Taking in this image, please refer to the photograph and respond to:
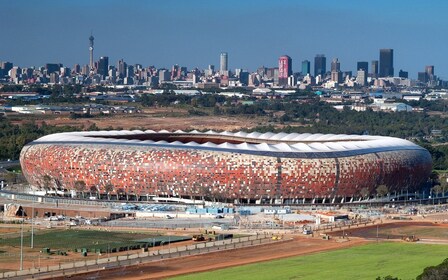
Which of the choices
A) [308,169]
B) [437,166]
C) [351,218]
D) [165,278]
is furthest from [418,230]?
[437,166]

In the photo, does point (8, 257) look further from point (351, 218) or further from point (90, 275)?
point (351, 218)

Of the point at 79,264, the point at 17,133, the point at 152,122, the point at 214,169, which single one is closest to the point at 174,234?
the point at 79,264

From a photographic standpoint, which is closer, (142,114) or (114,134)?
(114,134)

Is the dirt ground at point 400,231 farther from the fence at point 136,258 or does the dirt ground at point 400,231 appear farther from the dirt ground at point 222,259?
the fence at point 136,258

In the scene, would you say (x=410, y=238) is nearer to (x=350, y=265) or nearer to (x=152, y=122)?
(x=350, y=265)

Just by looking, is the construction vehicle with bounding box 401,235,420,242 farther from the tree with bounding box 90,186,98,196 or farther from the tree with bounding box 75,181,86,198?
the tree with bounding box 75,181,86,198

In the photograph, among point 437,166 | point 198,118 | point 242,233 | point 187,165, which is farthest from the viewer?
point 198,118

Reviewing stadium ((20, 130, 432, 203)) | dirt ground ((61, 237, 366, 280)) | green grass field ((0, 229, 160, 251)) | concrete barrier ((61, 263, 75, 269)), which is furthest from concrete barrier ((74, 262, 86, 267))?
stadium ((20, 130, 432, 203))
